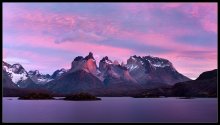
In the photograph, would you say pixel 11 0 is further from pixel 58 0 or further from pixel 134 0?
pixel 134 0

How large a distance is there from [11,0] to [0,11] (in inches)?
115

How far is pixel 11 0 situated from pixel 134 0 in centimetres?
1528

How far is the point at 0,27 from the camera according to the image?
139 feet

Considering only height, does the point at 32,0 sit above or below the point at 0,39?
above

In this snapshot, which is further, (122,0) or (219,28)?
(219,28)

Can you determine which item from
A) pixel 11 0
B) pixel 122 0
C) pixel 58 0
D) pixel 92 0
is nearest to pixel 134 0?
pixel 122 0

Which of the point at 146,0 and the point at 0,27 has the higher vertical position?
the point at 146,0

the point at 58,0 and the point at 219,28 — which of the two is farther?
the point at 219,28

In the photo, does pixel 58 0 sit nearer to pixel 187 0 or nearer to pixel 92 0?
pixel 92 0

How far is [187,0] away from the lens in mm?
41969

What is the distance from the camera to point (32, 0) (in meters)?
41.8

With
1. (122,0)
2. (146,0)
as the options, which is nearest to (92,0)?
(122,0)

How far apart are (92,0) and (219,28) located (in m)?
16.4

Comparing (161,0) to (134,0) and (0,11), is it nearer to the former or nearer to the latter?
Answer: (134,0)
